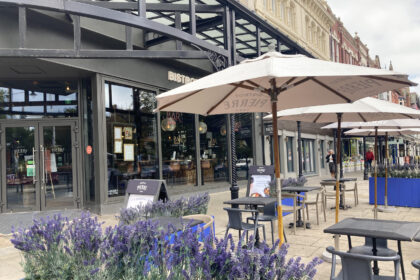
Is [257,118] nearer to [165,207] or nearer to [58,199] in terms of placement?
[58,199]

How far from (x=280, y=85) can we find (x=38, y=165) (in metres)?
7.17

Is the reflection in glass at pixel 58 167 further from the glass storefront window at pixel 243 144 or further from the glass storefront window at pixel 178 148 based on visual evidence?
the glass storefront window at pixel 243 144

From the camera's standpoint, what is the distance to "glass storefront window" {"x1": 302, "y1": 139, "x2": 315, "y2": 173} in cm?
2142

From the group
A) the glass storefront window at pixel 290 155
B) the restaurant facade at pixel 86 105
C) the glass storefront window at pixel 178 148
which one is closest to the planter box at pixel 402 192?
the restaurant facade at pixel 86 105

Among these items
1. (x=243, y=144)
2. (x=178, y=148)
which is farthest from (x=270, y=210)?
(x=243, y=144)

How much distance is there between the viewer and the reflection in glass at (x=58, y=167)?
9.14m

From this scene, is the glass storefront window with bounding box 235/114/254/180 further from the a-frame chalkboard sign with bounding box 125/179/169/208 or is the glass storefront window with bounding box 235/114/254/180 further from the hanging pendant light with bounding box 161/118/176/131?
the a-frame chalkboard sign with bounding box 125/179/169/208

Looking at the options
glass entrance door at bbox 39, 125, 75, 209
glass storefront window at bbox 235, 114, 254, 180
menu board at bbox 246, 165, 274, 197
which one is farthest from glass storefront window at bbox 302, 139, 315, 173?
glass entrance door at bbox 39, 125, 75, 209

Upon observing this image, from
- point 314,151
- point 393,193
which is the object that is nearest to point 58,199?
point 393,193

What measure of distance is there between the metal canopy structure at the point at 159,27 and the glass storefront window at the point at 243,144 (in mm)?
3236

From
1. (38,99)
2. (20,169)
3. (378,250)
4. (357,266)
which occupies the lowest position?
(378,250)

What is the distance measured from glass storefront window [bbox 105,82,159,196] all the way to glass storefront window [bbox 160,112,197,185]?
1.80ft

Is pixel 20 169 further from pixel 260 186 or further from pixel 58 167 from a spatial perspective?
pixel 260 186

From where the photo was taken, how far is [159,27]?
24.8 ft
